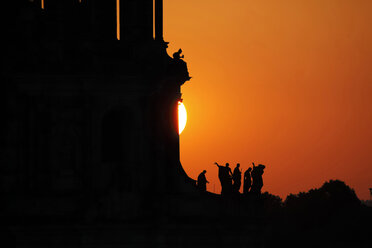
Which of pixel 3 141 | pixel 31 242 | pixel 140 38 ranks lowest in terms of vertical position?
pixel 31 242

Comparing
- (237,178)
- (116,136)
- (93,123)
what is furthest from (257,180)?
(93,123)

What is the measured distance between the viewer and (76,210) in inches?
2339

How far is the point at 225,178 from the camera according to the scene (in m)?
61.5

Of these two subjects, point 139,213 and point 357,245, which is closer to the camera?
point 139,213

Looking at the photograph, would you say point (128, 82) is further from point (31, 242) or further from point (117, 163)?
point (31, 242)

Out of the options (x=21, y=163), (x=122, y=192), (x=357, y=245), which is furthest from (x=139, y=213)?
(x=357, y=245)

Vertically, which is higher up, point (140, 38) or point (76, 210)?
point (140, 38)

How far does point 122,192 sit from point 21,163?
4.09 metres

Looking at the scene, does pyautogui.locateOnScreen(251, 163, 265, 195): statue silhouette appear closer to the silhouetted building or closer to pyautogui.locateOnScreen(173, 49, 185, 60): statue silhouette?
the silhouetted building

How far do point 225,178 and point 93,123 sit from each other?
571cm

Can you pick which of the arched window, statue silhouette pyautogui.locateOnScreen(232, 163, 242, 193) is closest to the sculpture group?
statue silhouette pyautogui.locateOnScreen(232, 163, 242, 193)

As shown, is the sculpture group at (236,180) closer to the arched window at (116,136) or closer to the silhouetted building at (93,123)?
the silhouetted building at (93,123)

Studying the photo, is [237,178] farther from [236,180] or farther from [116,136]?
[116,136]

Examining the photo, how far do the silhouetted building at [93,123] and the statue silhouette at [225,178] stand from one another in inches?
23.7
